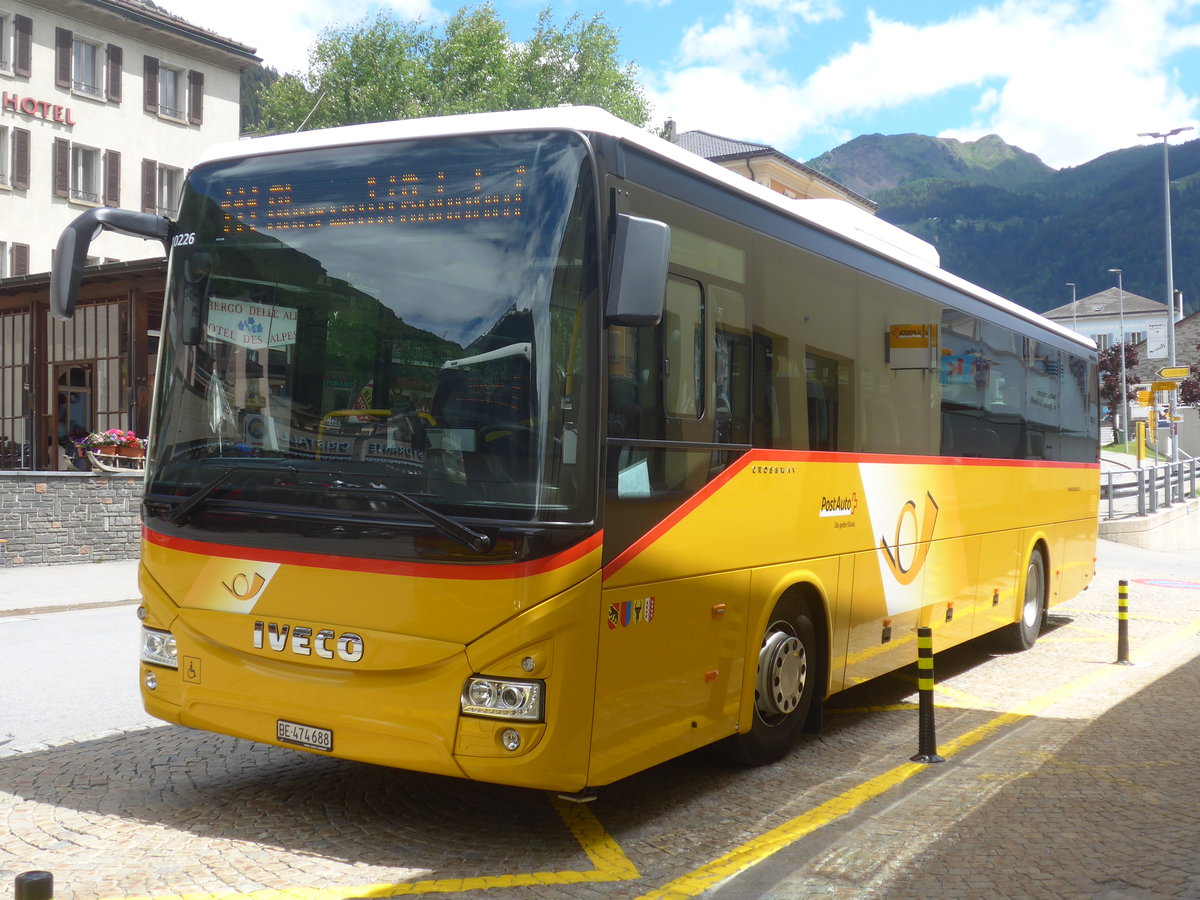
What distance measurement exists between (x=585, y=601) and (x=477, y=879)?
1175 mm

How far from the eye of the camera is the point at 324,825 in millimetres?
5688

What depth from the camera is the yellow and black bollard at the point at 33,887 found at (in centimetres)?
338

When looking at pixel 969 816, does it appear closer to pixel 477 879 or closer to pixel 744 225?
pixel 477 879

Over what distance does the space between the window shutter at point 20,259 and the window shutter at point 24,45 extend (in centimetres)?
508

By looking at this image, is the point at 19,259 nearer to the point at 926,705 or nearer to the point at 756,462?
the point at 756,462

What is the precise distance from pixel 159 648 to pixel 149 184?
125 ft

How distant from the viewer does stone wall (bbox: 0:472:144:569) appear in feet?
57.9

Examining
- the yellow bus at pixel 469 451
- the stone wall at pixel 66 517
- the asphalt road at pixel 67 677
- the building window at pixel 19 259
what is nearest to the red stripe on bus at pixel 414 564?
the yellow bus at pixel 469 451

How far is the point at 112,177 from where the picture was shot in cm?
3956

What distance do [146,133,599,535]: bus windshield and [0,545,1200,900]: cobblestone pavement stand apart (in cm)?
145

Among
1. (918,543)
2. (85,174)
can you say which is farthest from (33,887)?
(85,174)

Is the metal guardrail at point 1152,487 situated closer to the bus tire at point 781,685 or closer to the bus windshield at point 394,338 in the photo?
the bus tire at point 781,685

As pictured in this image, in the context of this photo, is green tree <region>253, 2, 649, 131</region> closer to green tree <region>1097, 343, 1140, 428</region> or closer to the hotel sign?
the hotel sign

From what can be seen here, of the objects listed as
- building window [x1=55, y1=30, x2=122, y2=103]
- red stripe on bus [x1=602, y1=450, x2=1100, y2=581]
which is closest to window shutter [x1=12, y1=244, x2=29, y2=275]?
building window [x1=55, y1=30, x2=122, y2=103]
